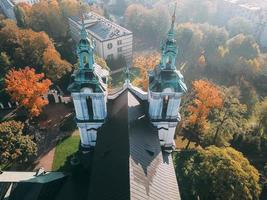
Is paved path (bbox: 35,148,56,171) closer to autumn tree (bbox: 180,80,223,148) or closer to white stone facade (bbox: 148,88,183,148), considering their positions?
white stone facade (bbox: 148,88,183,148)

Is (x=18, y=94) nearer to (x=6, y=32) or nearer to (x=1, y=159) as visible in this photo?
(x=1, y=159)

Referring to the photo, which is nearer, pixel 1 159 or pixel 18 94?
pixel 1 159

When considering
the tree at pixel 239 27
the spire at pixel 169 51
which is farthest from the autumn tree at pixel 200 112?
the tree at pixel 239 27

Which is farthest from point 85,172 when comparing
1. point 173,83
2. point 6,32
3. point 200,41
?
point 200,41

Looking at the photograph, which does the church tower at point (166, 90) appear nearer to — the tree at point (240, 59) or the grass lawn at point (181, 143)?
the grass lawn at point (181, 143)

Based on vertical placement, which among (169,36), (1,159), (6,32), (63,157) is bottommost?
(63,157)

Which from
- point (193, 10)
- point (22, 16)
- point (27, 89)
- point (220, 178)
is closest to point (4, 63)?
point (27, 89)
